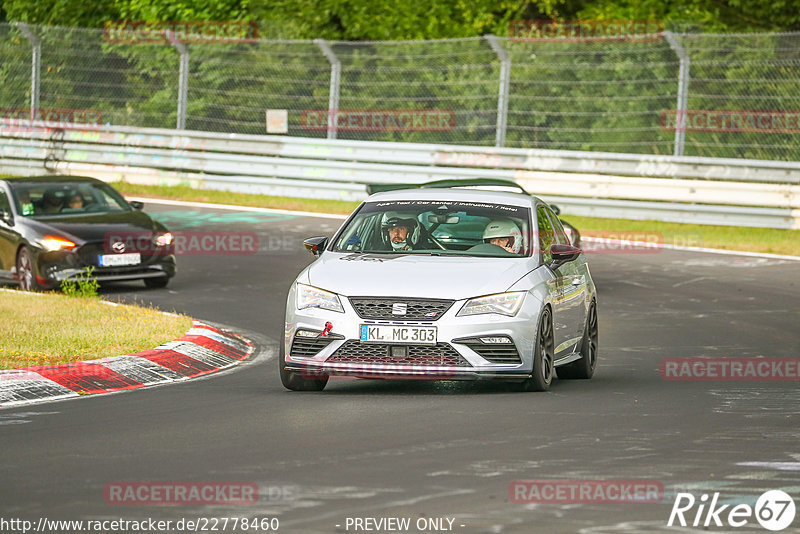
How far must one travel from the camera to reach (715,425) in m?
9.31

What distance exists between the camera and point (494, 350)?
10328 mm

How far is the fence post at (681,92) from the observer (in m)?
24.9

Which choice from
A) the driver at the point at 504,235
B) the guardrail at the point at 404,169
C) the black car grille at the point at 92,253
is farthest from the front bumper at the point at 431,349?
the guardrail at the point at 404,169

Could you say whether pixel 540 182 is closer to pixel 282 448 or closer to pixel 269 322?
pixel 269 322

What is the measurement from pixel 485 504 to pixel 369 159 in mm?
21048

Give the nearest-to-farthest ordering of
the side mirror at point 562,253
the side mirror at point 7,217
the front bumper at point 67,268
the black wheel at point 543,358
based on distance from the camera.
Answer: the black wheel at point 543,358 → the side mirror at point 562,253 → the front bumper at point 67,268 → the side mirror at point 7,217

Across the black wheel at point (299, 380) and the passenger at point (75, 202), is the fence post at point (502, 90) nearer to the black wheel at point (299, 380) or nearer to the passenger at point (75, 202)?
the passenger at point (75, 202)

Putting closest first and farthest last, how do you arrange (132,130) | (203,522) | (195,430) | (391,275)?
(203,522), (195,430), (391,275), (132,130)

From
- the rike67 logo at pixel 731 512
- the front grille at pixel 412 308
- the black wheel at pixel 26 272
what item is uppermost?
the front grille at pixel 412 308

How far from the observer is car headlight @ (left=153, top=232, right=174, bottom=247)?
60.2ft

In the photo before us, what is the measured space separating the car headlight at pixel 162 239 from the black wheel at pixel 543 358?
27.6 feet

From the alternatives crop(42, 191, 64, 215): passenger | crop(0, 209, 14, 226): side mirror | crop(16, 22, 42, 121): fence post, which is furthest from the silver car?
crop(16, 22, 42, 121): fence post

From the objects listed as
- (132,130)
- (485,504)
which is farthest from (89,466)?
(132,130)

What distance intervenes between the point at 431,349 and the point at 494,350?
0.43 metres
